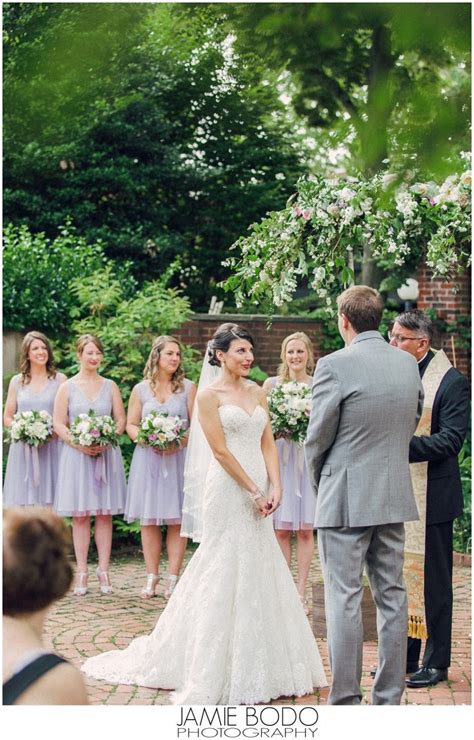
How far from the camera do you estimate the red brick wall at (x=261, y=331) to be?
10.5 metres

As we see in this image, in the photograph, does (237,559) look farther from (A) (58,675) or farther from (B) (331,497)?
(A) (58,675)

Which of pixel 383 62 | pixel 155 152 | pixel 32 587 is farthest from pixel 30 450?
pixel 155 152

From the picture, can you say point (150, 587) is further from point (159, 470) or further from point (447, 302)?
point (447, 302)

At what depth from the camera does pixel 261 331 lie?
11094 millimetres

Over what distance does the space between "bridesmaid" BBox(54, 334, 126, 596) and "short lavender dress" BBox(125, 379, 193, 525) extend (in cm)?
17

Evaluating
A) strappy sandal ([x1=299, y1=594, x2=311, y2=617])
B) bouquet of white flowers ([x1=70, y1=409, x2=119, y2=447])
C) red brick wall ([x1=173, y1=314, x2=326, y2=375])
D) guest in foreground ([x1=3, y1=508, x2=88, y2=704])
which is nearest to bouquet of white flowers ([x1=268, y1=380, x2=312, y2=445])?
strappy sandal ([x1=299, y1=594, x2=311, y2=617])

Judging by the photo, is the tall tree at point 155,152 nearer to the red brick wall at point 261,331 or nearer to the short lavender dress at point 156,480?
the red brick wall at point 261,331

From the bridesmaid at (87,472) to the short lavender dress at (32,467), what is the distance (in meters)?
0.21

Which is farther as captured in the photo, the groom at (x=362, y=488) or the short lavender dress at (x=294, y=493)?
the short lavender dress at (x=294, y=493)

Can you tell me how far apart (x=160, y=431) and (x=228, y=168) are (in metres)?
9.59

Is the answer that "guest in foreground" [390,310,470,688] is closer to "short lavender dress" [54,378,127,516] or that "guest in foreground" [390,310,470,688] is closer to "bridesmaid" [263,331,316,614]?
"bridesmaid" [263,331,316,614]

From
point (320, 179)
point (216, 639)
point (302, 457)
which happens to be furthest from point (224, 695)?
point (320, 179)

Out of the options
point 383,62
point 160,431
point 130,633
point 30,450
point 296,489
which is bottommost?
point 130,633

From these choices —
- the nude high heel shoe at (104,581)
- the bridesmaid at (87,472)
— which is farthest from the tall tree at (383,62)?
the nude high heel shoe at (104,581)
